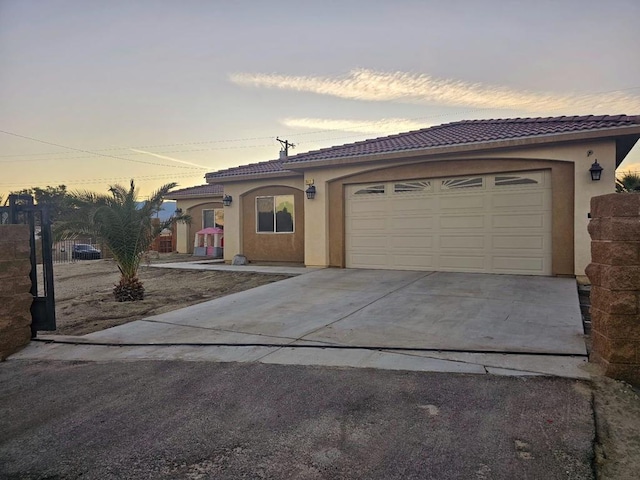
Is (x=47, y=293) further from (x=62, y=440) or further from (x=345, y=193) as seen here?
(x=345, y=193)

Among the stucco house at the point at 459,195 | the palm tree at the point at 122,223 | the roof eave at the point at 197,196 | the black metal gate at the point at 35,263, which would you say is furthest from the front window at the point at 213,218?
the black metal gate at the point at 35,263

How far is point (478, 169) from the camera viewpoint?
10.5 m

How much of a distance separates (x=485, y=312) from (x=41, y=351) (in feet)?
21.4

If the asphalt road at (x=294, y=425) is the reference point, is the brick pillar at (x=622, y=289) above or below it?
above

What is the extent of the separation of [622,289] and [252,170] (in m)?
13.4

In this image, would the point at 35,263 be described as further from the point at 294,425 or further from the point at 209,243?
the point at 209,243

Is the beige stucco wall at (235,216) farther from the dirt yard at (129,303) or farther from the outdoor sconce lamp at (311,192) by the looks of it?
the outdoor sconce lamp at (311,192)

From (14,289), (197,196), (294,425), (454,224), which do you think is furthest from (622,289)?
(197,196)

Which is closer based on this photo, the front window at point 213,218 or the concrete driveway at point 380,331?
the concrete driveway at point 380,331

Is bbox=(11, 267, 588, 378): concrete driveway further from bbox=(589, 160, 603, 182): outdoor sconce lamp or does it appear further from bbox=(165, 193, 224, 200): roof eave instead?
bbox=(165, 193, 224, 200): roof eave

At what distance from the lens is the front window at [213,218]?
21.8 m

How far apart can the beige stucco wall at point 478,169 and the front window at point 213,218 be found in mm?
6494

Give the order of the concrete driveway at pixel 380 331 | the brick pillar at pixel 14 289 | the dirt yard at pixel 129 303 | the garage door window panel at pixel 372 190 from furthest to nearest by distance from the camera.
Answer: the garage door window panel at pixel 372 190 < the dirt yard at pixel 129 303 < the brick pillar at pixel 14 289 < the concrete driveway at pixel 380 331

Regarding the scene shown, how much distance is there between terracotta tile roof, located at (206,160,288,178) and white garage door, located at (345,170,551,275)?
3611 millimetres
